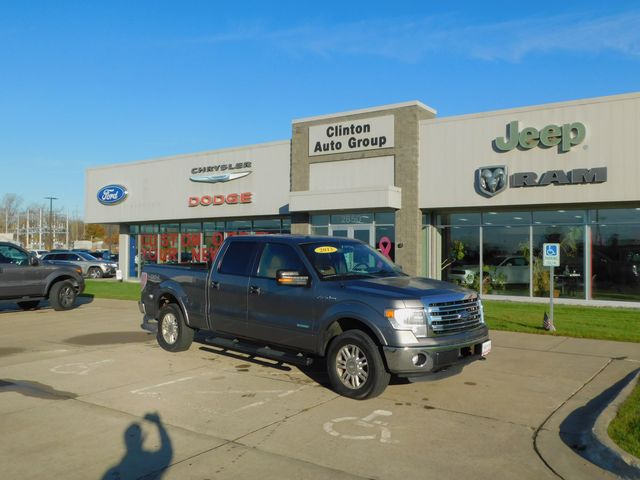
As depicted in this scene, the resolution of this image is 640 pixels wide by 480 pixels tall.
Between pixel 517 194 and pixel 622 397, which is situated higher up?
pixel 517 194

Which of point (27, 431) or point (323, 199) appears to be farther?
point (323, 199)

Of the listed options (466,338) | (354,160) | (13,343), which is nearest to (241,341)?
(466,338)

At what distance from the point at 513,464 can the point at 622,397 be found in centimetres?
240

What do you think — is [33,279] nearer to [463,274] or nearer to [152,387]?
[152,387]

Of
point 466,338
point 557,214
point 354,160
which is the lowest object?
point 466,338

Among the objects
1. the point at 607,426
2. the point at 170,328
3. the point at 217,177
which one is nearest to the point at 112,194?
the point at 217,177

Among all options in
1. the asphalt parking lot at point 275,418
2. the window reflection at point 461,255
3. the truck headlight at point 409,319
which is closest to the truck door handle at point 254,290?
the asphalt parking lot at point 275,418

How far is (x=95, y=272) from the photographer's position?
33094 millimetres

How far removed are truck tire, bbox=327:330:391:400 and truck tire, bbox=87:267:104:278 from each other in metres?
28.8

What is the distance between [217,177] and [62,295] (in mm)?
10864

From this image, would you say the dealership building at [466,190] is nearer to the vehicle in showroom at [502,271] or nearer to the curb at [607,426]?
the vehicle in showroom at [502,271]

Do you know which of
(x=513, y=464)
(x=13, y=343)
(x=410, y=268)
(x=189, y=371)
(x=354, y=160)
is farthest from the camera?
(x=354, y=160)

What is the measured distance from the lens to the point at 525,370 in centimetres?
849

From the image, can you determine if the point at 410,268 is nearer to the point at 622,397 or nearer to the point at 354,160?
the point at 354,160
